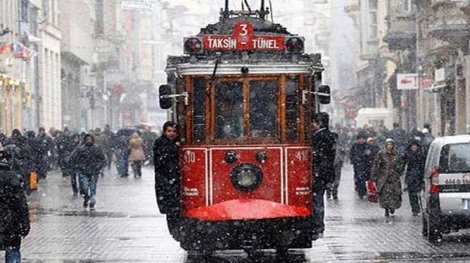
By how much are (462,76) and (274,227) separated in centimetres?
2999

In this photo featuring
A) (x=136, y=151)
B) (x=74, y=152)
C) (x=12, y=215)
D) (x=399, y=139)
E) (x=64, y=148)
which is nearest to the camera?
(x=12, y=215)

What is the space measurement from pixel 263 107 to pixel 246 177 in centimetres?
89

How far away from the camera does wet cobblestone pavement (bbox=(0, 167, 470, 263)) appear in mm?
18828

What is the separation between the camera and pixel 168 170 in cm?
1788

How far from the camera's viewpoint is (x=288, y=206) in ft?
57.5

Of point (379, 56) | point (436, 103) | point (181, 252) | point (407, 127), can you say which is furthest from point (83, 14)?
point (181, 252)

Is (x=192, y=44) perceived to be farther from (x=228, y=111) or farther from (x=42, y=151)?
(x=42, y=151)

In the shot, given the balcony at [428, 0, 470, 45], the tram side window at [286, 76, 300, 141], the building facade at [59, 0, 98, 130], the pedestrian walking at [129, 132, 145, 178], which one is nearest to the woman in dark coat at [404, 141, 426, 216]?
the tram side window at [286, 76, 300, 141]

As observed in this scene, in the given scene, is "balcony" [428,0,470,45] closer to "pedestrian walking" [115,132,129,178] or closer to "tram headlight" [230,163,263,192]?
"pedestrian walking" [115,132,129,178]

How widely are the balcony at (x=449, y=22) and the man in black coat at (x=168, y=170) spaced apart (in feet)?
80.4

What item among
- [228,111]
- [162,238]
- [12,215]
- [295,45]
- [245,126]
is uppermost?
[295,45]

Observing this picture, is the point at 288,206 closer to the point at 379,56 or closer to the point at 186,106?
the point at 186,106

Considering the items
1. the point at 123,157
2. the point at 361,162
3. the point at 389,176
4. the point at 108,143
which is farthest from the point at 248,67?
the point at 108,143

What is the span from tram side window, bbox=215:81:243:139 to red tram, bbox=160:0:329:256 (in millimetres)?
12
